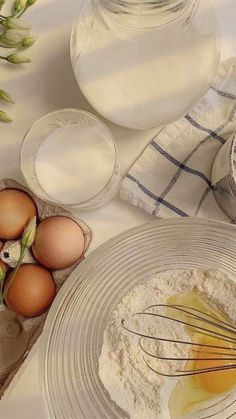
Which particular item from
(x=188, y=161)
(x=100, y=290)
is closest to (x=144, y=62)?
(x=188, y=161)

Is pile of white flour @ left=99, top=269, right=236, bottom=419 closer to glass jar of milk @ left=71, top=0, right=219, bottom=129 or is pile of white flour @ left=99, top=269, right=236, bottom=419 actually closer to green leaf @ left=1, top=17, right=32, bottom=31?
glass jar of milk @ left=71, top=0, right=219, bottom=129

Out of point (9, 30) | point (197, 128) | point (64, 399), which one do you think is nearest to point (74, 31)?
point (9, 30)

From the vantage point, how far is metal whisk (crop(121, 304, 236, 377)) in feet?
2.98

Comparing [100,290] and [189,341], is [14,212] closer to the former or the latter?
[100,290]

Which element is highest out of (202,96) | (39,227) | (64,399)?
(202,96)

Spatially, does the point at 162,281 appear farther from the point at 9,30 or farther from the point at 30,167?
the point at 9,30

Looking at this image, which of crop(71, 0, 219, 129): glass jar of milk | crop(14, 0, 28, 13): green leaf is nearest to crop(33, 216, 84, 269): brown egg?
crop(71, 0, 219, 129): glass jar of milk

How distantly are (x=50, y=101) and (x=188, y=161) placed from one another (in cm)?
20

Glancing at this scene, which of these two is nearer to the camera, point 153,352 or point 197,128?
point 153,352

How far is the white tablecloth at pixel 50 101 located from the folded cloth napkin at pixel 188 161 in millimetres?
21

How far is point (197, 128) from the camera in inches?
40.1

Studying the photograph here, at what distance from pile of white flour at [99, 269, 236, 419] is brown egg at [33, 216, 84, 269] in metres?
0.09

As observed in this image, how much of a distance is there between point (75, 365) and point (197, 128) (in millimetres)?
341

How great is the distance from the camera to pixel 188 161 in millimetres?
1018
